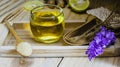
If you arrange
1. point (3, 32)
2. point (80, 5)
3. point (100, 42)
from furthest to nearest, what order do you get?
point (80, 5)
point (3, 32)
point (100, 42)

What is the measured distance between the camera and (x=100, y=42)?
0.64 m

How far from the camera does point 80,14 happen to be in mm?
875

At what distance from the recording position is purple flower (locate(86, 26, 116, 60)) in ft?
2.04

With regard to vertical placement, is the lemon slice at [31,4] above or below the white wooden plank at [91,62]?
below

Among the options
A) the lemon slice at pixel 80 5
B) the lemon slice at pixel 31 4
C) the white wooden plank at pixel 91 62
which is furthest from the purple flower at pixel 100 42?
the lemon slice at pixel 31 4

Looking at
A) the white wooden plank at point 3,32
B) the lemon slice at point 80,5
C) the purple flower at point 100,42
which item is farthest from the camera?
the lemon slice at point 80,5

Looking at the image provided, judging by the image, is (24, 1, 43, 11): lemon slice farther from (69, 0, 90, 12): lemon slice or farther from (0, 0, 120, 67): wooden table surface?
(0, 0, 120, 67): wooden table surface

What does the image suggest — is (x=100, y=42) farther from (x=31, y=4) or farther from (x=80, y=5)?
(x=31, y=4)

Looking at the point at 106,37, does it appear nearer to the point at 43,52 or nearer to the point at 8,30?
the point at 43,52

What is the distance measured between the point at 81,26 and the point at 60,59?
0.14 metres

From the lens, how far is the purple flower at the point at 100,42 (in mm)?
623

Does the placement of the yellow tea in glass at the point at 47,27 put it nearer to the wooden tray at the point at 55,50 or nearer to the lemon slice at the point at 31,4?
the wooden tray at the point at 55,50

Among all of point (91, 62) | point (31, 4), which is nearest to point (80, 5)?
point (31, 4)

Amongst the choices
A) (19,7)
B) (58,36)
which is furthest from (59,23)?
(19,7)
